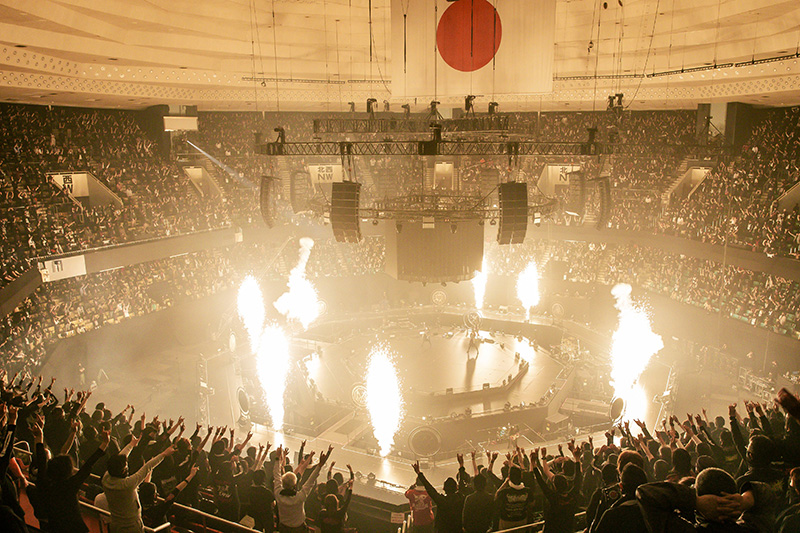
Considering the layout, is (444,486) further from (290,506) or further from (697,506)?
(697,506)

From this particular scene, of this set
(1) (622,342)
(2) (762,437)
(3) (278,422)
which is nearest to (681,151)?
(1) (622,342)

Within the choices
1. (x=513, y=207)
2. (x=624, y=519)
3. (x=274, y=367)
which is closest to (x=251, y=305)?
(x=274, y=367)

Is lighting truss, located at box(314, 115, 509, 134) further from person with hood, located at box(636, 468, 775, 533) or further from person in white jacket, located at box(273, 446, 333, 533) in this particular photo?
person with hood, located at box(636, 468, 775, 533)

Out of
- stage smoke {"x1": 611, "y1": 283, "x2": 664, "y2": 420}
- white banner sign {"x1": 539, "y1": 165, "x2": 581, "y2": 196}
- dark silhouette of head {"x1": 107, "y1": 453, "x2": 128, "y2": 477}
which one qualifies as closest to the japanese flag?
stage smoke {"x1": 611, "y1": 283, "x2": 664, "y2": 420}

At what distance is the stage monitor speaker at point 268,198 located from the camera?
14758mm

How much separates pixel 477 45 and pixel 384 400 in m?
9.00

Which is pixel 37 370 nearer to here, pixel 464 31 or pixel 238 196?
pixel 238 196

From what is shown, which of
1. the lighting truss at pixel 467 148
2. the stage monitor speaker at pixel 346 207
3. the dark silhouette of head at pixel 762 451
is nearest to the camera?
the dark silhouette of head at pixel 762 451

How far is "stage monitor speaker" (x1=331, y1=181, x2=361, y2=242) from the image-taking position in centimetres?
1252

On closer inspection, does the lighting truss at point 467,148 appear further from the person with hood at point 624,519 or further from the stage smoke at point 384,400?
the person with hood at point 624,519

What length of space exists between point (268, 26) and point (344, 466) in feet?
35.1

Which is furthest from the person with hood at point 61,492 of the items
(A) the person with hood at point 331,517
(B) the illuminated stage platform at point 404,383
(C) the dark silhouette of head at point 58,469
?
(B) the illuminated stage platform at point 404,383

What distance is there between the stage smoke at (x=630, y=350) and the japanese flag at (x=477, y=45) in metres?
8.69

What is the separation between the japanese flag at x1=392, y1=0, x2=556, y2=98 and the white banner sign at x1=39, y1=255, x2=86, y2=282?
10.8 m
